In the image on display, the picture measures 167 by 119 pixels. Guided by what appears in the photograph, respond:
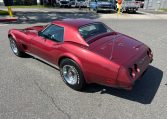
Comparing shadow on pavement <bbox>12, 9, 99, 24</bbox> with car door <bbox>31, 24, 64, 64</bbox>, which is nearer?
car door <bbox>31, 24, 64, 64</bbox>

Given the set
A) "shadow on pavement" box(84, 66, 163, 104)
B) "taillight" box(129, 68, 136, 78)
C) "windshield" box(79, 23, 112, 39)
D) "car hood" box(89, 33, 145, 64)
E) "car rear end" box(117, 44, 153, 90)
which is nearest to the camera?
"car rear end" box(117, 44, 153, 90)

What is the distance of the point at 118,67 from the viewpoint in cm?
374

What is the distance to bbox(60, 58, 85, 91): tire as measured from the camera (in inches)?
169

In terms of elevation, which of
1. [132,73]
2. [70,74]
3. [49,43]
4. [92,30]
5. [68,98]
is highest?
[92,30]

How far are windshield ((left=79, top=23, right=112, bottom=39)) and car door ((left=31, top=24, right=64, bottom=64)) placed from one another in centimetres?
51

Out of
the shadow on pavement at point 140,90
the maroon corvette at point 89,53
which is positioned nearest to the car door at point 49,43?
the maroon corvette at point 89,53

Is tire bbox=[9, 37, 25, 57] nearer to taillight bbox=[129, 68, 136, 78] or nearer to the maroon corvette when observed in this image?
the maroon corvette

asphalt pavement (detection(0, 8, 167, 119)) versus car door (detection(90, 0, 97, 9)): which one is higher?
car door (detection(90, 0, 97, 9))

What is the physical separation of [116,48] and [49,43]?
5.33 feet

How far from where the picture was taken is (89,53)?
4.10 m

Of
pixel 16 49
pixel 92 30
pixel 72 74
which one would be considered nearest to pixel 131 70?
pixel 72 74

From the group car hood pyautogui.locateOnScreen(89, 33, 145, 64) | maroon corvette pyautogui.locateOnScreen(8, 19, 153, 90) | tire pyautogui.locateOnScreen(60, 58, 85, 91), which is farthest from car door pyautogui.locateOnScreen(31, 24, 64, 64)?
car hood pyautogui.locateOnScreen(89, 33, 145, 64)

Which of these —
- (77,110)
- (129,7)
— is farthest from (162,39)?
(129,7)

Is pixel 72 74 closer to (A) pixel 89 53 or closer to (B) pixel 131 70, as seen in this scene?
(A) pixel 89 53
